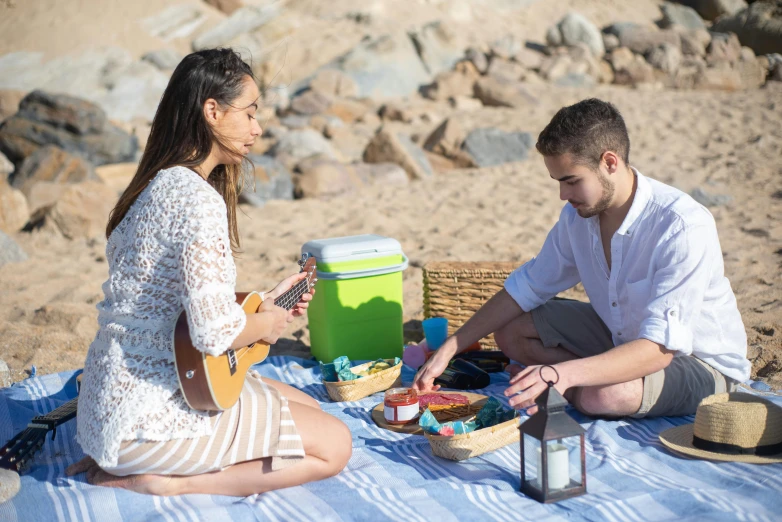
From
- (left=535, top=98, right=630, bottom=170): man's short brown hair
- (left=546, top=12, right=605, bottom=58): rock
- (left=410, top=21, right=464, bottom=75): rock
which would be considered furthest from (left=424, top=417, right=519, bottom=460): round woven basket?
(left=546, top=12, right=605, bottom=58): rock

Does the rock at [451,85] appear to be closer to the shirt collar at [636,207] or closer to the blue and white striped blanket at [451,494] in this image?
the shirt collar at [636,207]

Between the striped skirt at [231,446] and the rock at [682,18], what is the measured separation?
19.2 metres

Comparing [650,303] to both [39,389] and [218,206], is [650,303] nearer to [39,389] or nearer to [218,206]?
[218,206]

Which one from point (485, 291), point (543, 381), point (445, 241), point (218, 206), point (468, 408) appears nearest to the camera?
point (218, 206)

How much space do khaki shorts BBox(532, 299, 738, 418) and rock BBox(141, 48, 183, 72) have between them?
1469 cm

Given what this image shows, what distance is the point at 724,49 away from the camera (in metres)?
14.7

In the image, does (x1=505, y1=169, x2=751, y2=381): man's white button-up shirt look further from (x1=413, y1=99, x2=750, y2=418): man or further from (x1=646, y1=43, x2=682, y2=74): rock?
(x1=646, y1=43, x2=682, y2=74): rock

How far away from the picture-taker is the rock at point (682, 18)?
19.2 metres

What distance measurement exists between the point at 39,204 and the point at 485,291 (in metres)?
5.83

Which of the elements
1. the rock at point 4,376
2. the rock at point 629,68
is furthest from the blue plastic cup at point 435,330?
the rock at point 629,68

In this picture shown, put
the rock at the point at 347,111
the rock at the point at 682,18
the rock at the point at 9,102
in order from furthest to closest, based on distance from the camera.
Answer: the rock at the point at 682,18 → the rock at the point at 347,111 → the rock at the point at 9,102

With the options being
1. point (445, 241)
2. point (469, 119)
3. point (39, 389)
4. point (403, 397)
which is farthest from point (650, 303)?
point (469, 119)

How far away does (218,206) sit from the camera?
2371mm

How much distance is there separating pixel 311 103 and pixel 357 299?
9.14 metres
